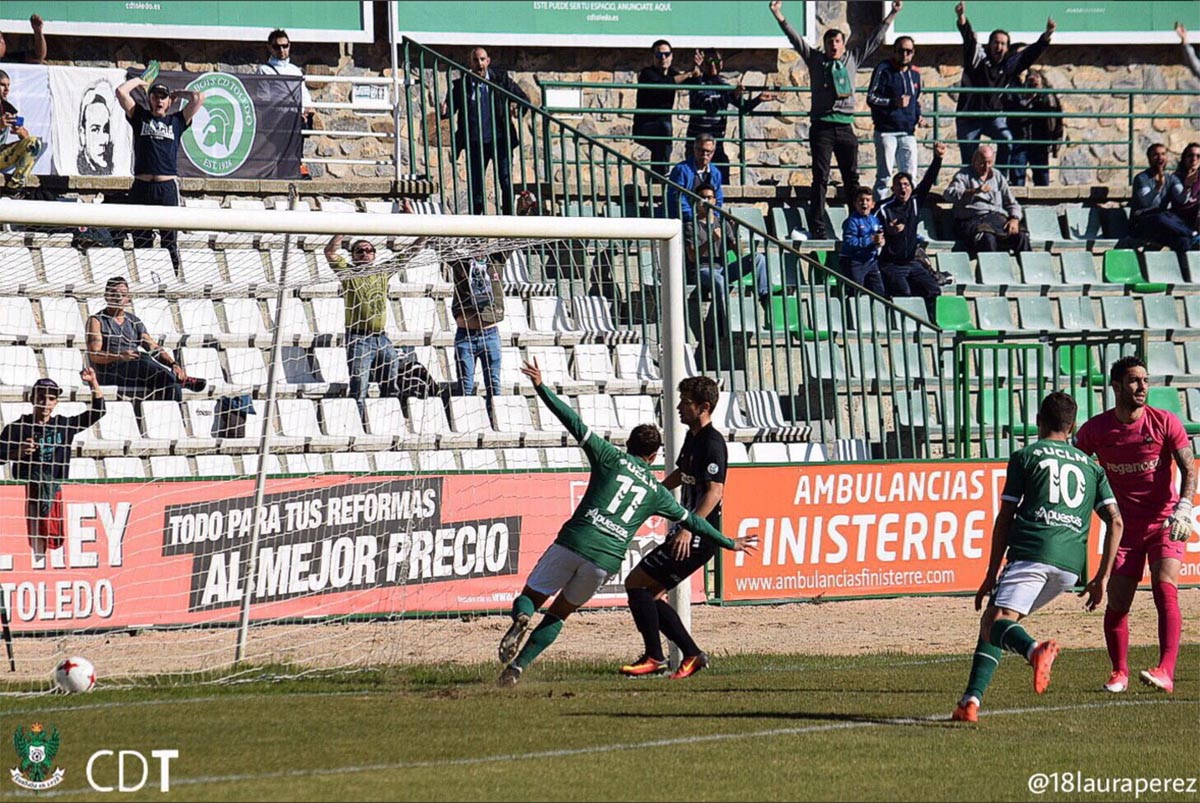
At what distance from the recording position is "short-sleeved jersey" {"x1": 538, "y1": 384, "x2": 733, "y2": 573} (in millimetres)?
9523

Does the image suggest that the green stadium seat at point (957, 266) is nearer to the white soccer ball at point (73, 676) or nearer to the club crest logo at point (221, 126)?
the club crest logo at point (221, 126)

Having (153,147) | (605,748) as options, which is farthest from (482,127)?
(605,748)

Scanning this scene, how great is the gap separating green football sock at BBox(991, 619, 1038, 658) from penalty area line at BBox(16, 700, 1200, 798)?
595 mm

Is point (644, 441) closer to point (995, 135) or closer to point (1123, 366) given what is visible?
point (1123, 366)

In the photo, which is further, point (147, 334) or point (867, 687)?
point (147, 334)

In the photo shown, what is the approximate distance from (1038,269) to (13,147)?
11.5 meters

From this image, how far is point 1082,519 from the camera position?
8688 mm

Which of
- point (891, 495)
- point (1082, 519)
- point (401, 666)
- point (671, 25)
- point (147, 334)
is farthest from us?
point (671, 25)

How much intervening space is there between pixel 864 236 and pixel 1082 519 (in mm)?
9062

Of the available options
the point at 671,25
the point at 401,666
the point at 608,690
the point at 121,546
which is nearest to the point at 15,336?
the point at 121,546

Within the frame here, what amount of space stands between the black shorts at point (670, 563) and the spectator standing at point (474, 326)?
353 cm

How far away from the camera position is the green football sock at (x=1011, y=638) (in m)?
8.20

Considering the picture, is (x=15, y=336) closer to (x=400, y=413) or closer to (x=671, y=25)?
(x=400, y=413)

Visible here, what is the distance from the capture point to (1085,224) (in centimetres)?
2139
